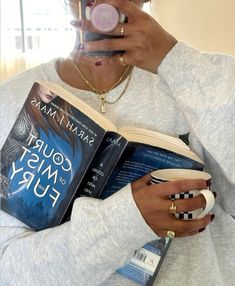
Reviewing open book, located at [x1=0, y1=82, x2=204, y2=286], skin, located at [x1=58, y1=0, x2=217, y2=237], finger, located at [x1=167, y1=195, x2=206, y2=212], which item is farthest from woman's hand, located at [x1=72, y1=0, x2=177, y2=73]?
finger, located at [x1=167, y1=195, x2=206, y2=212]

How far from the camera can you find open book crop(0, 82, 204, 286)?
593mm

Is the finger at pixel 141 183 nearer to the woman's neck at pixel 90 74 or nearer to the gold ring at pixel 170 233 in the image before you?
the gold ring at pixel 170 233

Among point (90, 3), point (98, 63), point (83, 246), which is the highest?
point (90, 3)

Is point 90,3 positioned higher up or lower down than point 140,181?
higher up

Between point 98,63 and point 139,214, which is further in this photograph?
point 98,63

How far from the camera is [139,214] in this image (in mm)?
551

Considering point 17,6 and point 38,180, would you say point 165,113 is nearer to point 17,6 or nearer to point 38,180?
point 38,180

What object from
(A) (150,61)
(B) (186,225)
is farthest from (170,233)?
(A) (150,61)

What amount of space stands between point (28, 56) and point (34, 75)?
2.43 metres

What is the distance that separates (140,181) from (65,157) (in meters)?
0.12

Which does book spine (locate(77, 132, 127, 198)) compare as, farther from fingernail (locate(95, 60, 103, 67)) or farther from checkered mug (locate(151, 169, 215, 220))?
fingernail (locate(95, 60, 103, 67))

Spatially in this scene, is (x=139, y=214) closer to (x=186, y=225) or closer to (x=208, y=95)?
(x=186, y=225)

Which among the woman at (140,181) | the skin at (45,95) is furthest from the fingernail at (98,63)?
the skin at (45,95)

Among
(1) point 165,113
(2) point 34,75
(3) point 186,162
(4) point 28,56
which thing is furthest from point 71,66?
(4) point 28,56
